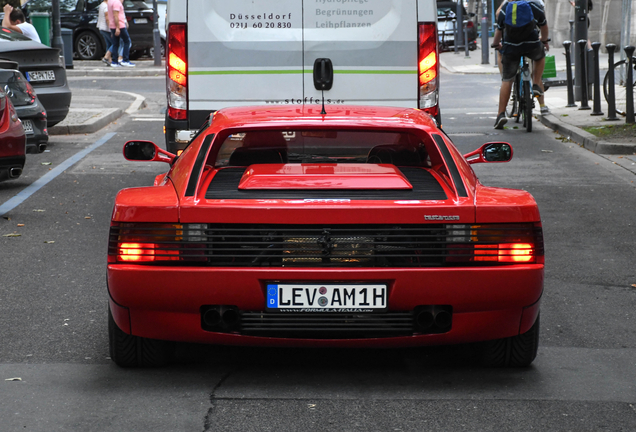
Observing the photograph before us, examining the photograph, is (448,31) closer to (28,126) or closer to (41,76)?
(41,76)

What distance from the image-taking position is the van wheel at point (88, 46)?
3116 cm

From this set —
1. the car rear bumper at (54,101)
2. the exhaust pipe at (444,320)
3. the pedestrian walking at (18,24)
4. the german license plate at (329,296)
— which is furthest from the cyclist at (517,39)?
the german license plate at (329,296)

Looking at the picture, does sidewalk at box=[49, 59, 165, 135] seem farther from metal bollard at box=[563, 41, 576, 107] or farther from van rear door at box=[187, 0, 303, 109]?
metal bollard at box=[563, 41, 576, 107]

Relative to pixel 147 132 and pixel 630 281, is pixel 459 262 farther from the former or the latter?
pixel 147 132

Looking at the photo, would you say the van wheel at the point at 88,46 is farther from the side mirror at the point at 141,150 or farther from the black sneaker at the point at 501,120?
the side mirror at the point at 141,150

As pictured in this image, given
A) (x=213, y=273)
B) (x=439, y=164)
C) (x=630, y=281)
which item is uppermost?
(x=439, y=164)

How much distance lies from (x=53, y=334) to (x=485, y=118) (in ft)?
42.4

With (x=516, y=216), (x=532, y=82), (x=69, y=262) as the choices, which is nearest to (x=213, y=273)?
(x=516, y=216)

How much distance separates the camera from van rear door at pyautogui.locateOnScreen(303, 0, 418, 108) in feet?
28.6

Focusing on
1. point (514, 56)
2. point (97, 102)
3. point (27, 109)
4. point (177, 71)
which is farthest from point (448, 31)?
point (177, 71)

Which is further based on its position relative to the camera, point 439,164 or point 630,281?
point 630,281

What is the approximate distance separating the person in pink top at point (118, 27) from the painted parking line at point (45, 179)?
44.6ft

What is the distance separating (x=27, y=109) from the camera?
11211 millimetres

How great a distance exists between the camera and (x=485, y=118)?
56.7 ft
